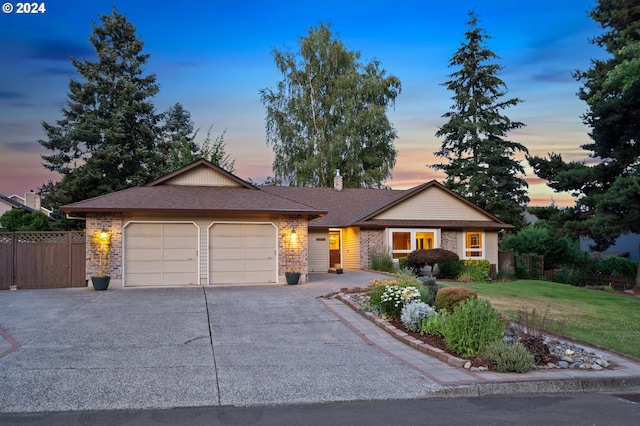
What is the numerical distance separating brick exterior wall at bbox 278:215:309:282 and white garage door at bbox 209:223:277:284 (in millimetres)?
258

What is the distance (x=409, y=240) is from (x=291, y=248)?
390 inches

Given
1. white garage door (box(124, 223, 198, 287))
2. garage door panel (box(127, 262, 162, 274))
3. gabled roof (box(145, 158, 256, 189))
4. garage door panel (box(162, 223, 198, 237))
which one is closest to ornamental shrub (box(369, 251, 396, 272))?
gabled roof (box(145, 158, 256, 189))

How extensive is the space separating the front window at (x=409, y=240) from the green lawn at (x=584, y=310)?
622 cm

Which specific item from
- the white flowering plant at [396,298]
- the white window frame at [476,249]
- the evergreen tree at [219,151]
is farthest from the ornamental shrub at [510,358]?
the evergreen tree at [219,151]

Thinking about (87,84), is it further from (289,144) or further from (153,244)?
(153,244)

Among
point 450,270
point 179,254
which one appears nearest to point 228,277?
point 179,254

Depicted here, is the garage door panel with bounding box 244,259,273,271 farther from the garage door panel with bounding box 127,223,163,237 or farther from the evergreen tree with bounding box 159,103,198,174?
the evergreen tree with bounding box 159,103,198,174

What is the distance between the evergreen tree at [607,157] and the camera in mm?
20625

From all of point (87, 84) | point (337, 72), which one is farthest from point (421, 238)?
point (87, 84)

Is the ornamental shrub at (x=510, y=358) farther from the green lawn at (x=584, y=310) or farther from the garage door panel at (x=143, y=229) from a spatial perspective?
the garage door panel at (x=143, y=229)

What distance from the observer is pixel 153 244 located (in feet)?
57.9

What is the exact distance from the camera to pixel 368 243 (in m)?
26.2

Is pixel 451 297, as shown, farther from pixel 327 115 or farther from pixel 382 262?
pixel 327 115

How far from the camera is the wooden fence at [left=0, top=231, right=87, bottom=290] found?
17453 mm
